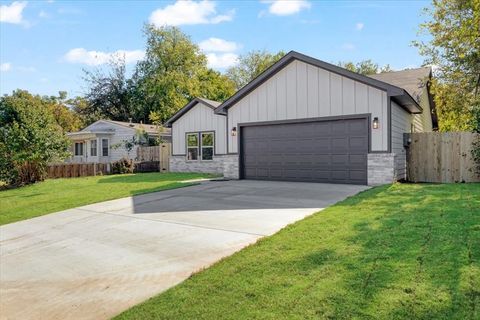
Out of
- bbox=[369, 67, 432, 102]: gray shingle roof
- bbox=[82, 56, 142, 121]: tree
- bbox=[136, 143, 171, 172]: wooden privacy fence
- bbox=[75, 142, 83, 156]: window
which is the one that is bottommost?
bbox=[136, 143, 171, 172]: wooden privacy fence

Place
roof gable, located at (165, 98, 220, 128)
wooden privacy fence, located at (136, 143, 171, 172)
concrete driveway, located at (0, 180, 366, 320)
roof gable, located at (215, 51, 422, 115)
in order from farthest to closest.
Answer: wooden privacy fence, located at (136, 143, 171, 172) → roof gable, located at (165, 98, 220, 128) → roof gable, located at (215, 51, 422, 115) → concrete driveway, located at (0, 180, 366, 320)

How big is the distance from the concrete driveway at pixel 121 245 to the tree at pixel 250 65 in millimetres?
32981

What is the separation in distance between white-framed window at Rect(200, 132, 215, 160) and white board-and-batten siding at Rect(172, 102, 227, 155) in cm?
29

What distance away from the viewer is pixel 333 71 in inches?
472

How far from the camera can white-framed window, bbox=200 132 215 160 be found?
19.0 metres

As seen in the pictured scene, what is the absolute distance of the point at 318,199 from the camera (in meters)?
8.50

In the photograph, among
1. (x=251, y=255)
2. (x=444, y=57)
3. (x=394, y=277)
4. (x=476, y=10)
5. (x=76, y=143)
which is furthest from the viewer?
(x=76, y=143)

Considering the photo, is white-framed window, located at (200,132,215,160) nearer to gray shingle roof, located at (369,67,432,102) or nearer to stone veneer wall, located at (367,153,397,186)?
gray shingle roof, located at (369,67,432,102)

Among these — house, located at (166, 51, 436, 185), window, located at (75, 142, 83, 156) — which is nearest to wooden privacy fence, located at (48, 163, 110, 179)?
window, located at (75, 142, 83, 156)

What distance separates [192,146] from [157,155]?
418cm

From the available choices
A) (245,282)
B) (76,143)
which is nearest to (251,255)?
(245,282)

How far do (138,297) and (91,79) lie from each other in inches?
1542

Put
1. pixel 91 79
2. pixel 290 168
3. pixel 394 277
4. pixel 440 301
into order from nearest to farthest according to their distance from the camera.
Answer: pixel 440 301
pixel 394 277
pixel 290 168
pixel 91 79

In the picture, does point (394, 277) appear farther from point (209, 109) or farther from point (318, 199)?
point (209, 109)
